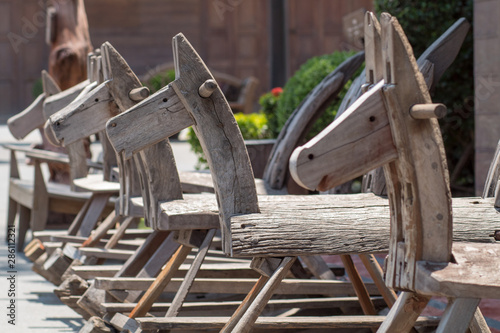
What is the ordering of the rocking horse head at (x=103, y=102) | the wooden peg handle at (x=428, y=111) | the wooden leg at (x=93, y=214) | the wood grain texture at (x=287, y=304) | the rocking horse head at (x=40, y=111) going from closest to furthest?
the wooden peg handle at (x=428, y=111) < the rocking horse head at (x=103, y=102) < the wood grain texture at (x=287, y=304) < the rocking horse head at (x=40, y=111) < the wooden leg at (x=93, y=214)

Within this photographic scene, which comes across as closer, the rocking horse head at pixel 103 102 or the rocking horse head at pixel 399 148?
the rocking horse head at pixel 399 148

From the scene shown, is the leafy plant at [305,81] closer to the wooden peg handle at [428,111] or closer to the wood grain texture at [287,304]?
the wood grain texture at [287,304]

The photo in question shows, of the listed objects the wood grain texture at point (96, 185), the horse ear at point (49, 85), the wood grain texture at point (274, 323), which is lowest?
the wood grain texture at point (274, 323)

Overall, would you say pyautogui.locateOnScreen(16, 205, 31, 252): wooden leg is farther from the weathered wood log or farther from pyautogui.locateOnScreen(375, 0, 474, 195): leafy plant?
the weathered wood log

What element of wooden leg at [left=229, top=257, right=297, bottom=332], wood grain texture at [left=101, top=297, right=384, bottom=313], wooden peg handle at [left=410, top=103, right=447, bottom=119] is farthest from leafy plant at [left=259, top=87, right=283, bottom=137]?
wooden peg handle at [left=410, top=103, right=447, bottom=119]

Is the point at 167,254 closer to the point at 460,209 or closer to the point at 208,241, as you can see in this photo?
the point at 208,241

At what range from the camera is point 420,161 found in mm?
1895

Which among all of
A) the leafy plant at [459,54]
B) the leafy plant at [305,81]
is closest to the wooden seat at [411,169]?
the leafy plant at [459,54]

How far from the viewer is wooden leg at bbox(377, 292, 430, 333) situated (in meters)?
2.02

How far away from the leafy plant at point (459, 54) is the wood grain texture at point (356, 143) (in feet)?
16.6

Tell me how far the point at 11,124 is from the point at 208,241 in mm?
2040

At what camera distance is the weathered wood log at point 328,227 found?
104 inches

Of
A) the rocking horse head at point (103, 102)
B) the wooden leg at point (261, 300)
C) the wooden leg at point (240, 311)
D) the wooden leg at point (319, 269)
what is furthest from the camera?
the wooden leg at point (319, 269)

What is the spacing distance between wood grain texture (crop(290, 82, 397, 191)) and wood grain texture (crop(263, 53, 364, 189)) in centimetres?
227
